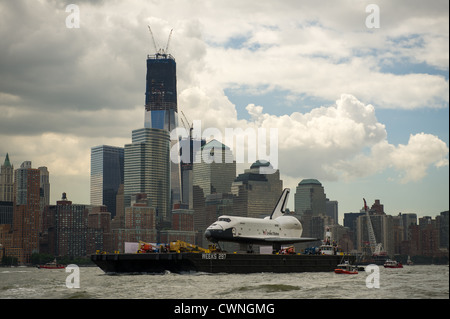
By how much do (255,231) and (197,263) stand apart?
21874mm

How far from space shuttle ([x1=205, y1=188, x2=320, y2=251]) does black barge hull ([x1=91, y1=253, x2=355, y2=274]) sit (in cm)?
730

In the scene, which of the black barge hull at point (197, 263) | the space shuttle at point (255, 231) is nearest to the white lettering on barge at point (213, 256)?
the black barge hull at point (197, 263)

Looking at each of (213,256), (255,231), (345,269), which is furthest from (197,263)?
(345,269)

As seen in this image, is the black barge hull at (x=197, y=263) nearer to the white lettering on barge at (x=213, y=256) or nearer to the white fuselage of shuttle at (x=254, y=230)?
the white lettering on barge at (x=213, y=256)

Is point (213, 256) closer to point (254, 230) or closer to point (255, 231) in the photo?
point (254, 230)

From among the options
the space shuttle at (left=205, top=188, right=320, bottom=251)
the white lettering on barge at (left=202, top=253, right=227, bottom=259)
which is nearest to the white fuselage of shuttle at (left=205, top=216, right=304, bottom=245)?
the space shuttle at (left=205, top=188, right=320, bottom=251)

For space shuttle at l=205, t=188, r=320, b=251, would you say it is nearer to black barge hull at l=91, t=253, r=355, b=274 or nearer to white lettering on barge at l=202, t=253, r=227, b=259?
black barge hull at l=91, t=253, r=355, b=274

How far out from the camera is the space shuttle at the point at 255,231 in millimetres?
109938

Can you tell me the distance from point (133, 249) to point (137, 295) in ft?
166

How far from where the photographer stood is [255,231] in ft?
380

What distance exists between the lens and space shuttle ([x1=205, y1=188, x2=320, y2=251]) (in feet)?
361

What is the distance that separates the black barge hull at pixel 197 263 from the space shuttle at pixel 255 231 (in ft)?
23.9
